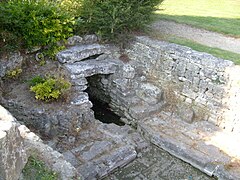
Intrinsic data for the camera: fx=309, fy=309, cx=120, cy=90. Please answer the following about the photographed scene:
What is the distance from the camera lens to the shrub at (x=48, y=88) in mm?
8180

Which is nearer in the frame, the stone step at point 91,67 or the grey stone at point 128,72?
the stone step at point 91,67

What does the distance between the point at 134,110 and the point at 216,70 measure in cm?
267

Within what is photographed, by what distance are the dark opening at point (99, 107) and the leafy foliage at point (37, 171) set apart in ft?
16.6

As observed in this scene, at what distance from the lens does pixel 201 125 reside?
29.4 feet

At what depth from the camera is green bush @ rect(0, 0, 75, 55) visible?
8.70 metres

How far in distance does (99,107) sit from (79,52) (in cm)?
210

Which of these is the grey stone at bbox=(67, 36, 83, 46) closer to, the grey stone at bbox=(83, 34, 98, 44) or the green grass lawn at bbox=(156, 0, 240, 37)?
the grey stone at bbox=(83, 34, 98, 44)

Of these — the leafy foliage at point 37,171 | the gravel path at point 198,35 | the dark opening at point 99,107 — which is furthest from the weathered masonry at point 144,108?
the leafy foliage at point 37,171

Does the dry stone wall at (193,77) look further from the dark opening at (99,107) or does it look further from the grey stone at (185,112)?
the dark opening at (99,107)

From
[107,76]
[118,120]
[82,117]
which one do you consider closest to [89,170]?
[82,117]

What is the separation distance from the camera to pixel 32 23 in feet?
28.9

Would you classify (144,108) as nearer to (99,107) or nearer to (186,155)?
(99,107)

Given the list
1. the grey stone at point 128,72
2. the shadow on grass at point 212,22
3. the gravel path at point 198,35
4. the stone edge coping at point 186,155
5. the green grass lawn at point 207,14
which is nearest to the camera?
the stone edge coping at point 186,155

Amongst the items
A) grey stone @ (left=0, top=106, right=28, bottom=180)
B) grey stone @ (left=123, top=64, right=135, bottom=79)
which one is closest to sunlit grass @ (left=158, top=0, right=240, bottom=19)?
grey stone @ (left=123, top=64, right=135, bottom=79)
